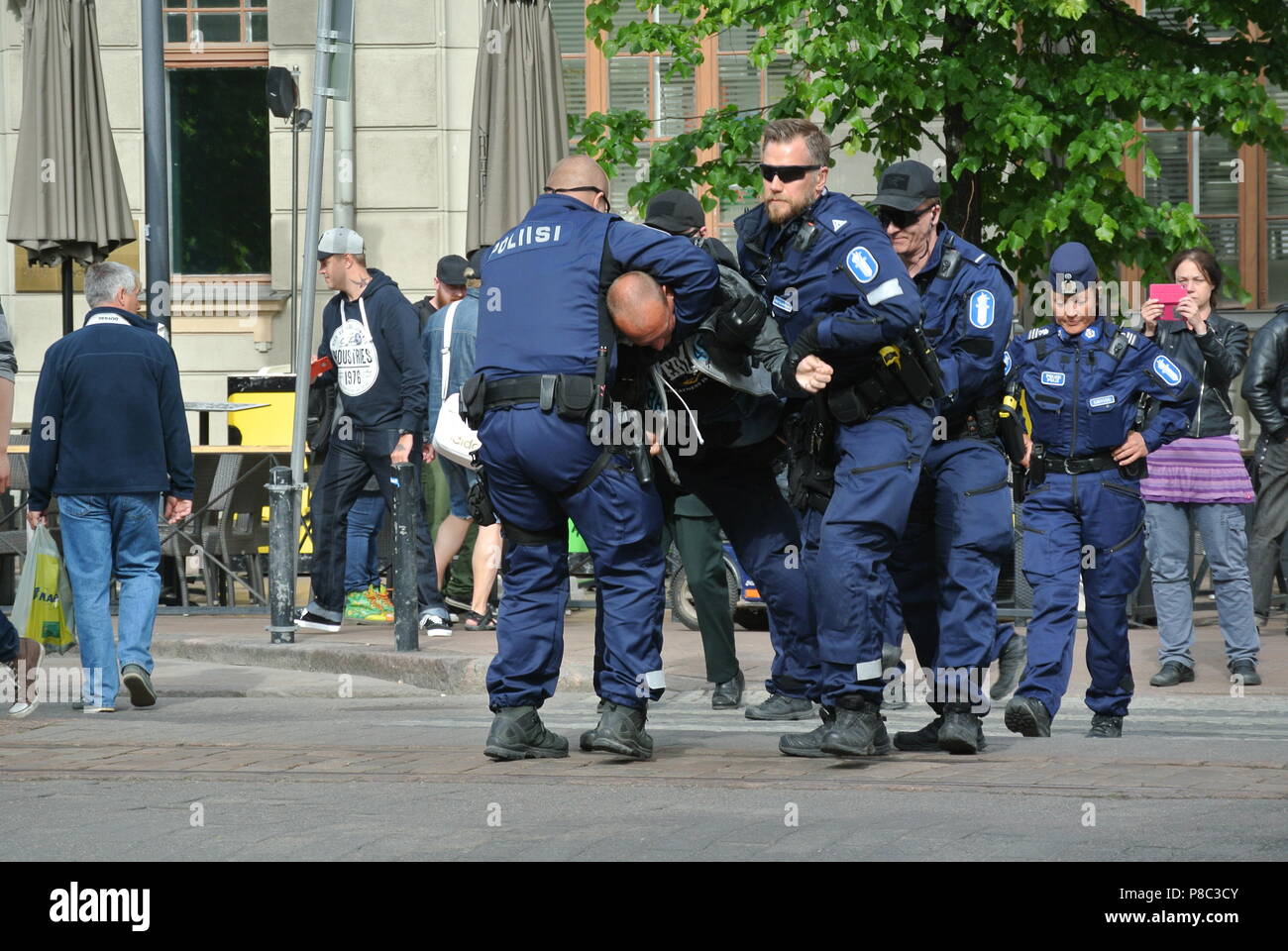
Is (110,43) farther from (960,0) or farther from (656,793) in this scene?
(656,793)

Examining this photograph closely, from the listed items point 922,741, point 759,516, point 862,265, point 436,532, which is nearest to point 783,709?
point 922,741

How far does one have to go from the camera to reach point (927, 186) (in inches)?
→ 274

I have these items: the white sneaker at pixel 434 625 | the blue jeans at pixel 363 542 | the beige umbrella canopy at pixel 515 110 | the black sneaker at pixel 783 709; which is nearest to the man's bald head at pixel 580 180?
the black sneaker at pixel 783 709

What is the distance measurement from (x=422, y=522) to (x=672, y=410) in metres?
4.24

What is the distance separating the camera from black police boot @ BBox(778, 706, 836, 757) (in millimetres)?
6805

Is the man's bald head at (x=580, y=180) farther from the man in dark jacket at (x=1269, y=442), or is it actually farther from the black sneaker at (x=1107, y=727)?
the man in dark jacket at (x=1269, y=442)

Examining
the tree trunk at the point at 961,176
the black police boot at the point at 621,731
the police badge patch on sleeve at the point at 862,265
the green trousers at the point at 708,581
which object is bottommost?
the black police boot at the point at 621,731

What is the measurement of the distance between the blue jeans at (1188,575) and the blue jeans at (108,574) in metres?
4.57

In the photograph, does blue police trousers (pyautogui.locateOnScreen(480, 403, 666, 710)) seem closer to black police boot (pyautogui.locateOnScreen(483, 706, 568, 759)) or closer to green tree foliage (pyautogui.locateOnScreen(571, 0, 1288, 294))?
black police boot (pyautogui.locateOnScreen(483, 706, 568, 759))

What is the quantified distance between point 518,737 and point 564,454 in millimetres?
968

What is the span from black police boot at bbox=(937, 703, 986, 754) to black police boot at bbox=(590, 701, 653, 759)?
3.38 feet

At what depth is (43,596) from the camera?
9211 millimetres

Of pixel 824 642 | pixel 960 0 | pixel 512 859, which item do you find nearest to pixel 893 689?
pixel 824 642

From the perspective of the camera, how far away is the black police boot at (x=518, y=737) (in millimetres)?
6801
